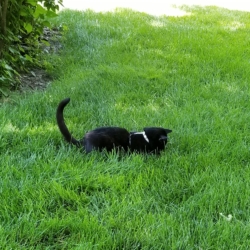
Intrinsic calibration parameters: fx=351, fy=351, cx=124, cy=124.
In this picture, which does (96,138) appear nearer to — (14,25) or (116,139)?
(116,139)

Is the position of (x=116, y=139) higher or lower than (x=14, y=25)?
lower

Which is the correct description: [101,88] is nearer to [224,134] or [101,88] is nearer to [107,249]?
[224,134]

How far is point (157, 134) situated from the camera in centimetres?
288

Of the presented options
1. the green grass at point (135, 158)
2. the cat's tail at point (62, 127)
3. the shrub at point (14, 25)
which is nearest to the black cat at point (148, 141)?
the green grass at point (135, 158)

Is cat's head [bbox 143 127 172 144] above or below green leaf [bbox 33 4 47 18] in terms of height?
below

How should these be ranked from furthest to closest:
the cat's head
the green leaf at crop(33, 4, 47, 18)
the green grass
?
1. the green leaf at crop(33, 4, 47, 18)
2. the cat's head
3. the green grass

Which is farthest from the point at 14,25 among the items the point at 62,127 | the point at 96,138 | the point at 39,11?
the point at 96,138

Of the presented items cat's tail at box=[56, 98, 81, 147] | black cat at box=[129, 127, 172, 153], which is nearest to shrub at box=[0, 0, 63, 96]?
cat's tail at box=[56, 98, 81, 147]

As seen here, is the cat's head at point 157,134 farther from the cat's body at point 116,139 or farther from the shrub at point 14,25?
the shrub at point 14,25

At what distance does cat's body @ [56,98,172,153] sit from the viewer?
8.86ft

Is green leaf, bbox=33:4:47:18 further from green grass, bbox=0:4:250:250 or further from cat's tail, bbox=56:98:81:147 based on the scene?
cat's tail, bbox=56:98:81:147

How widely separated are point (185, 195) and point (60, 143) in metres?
1.12

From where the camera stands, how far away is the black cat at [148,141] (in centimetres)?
285

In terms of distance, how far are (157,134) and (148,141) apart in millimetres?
96
